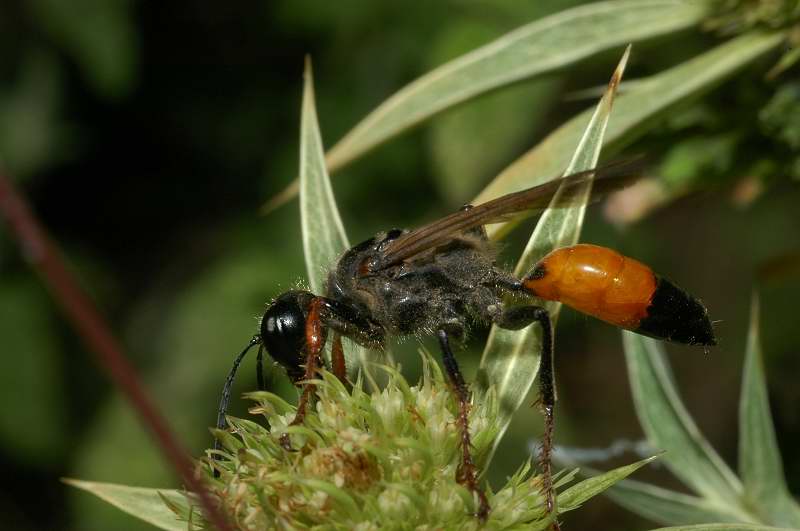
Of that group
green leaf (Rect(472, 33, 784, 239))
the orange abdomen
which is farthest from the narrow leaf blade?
the orange abdomen

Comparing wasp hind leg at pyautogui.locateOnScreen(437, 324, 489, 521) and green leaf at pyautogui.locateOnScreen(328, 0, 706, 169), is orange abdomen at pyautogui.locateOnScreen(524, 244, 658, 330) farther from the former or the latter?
green leaf at pyautogui.locateOnScreen(328, 0, 706, 169)

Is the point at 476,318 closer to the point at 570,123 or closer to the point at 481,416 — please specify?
the point at 481,416

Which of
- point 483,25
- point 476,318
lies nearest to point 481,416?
point 476,318

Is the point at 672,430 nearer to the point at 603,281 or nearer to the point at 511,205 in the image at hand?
the point at 603,281

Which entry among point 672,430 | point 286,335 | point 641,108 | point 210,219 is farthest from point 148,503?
point 210,219

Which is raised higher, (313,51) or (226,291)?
(313,51)

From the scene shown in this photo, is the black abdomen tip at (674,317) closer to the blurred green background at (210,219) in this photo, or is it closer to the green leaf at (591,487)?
the green leaf at (591,487)
